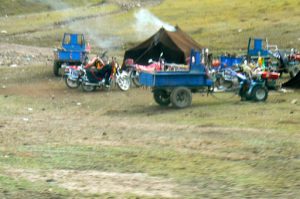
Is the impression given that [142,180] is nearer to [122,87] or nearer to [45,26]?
[122,87]

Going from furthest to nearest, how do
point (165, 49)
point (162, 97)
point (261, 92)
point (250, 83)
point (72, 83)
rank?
point (165, 49)
point (72, 83)
point (162, 97)
point (250, 83)
point (261, 92)

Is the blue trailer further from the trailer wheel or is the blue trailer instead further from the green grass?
the green grass

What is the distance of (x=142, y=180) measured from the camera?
9.85 metres

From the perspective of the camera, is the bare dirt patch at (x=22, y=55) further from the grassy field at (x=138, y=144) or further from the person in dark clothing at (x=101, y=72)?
the person in dark clothing at (x=101, y=72)

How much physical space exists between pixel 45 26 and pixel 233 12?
16.3m

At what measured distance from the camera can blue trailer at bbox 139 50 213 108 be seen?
2047 centimetres

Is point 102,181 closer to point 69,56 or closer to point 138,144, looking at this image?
point 138,144

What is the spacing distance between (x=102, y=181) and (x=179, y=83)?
11264mm

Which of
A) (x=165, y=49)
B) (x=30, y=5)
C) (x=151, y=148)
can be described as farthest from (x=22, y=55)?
(x=30, y=5)

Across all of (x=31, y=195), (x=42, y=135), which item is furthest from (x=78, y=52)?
(x=31, y=195)

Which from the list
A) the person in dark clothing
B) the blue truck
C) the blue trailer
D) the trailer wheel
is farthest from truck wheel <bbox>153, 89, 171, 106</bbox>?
the blue truck

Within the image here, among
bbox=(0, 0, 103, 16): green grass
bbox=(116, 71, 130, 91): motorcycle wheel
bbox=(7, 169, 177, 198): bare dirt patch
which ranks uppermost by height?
bbox=(0, 0, 103, 16): green grass

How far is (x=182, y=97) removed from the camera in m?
20.5

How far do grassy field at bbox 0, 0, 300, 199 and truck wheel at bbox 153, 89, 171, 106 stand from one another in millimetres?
243
